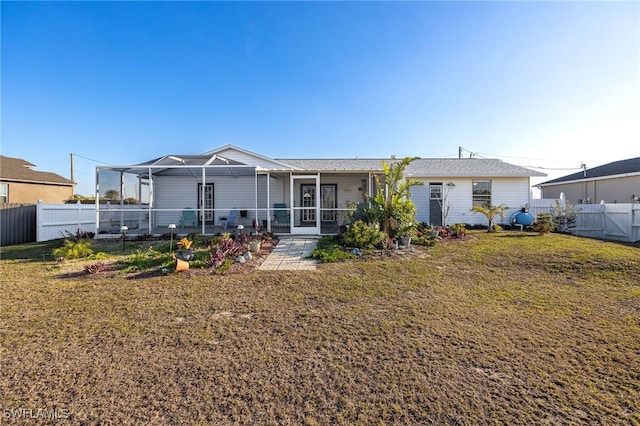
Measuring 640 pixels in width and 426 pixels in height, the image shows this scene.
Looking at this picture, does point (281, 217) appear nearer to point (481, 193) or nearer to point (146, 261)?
point (146, 261)

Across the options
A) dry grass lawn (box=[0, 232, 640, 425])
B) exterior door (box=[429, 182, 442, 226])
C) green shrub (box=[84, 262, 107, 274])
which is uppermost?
exterior door (box=[429, 182, 442, 226])

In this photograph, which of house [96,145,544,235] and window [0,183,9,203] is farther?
window [0,183,9,203]

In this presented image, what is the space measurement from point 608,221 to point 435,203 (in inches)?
284

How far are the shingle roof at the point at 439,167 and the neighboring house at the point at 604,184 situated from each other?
632 cm

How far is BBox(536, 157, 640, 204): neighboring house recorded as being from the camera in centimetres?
1642

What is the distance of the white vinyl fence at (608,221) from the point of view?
11.6 metres

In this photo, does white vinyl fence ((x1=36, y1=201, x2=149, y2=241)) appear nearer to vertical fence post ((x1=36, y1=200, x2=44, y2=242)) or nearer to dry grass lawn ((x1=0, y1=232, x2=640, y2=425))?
vertical fence post ((x1=36, y1=200, x2=44, y2=242))

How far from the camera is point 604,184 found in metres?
18.4

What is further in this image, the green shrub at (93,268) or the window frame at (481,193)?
the window frame at (481,193)

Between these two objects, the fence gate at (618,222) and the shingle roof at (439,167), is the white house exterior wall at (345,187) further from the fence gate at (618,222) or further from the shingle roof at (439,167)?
the fence gate at (618,222)

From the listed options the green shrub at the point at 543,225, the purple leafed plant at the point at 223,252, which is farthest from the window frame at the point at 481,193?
the purple leafed plant at the point at 223,252

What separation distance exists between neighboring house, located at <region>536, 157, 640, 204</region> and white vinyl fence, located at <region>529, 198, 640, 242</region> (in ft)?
12.3

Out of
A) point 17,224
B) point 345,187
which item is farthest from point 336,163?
point 17,224

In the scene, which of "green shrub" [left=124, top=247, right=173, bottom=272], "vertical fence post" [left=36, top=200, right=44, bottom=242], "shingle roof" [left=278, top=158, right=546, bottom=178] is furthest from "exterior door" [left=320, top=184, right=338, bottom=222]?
"vertical fence post" [left=36, top=200, right=44, bottom=242]
